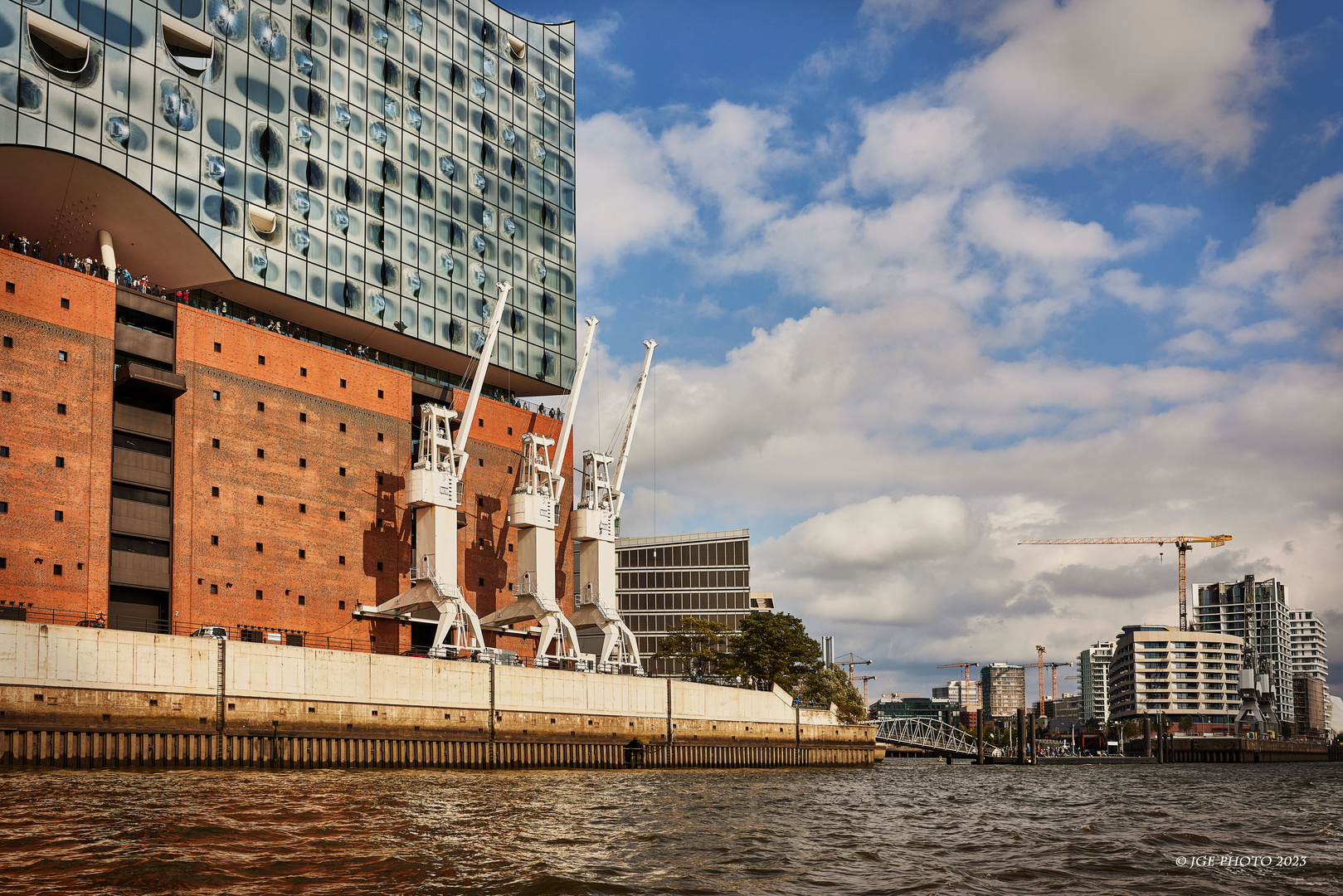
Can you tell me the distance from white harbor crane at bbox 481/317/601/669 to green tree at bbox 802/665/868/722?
1179 inches

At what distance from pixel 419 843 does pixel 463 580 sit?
56423 mm

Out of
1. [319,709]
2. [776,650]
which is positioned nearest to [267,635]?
[319,709]

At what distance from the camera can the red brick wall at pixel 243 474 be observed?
185 ft

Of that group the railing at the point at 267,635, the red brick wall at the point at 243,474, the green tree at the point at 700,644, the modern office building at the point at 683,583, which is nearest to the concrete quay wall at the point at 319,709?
the railing at the point at 267,635

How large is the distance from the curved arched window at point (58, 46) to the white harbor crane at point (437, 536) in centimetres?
2650

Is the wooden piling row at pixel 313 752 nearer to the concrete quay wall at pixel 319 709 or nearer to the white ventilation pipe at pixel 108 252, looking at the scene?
the concrete quay wall at pixel 319 709

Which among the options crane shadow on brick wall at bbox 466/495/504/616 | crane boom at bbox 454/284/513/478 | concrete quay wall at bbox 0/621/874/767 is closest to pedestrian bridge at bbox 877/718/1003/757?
concrete quay wall at bbox 0/621/874/767

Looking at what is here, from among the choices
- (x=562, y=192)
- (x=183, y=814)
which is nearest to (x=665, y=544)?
(x=562, y=192)

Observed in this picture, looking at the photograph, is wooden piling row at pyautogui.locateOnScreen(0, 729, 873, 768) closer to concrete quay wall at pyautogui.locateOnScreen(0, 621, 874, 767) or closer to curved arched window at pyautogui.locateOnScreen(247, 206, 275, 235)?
concrete quay wall at pyautogui.locateOnScreen(0, 621, 874, 767)

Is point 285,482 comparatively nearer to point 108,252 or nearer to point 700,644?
point 108,252

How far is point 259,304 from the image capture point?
244 feet

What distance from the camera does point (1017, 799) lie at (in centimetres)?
5247

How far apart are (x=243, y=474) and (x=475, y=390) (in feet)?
55.2

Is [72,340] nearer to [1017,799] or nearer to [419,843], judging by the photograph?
[419,843]
